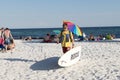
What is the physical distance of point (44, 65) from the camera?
13.5 m

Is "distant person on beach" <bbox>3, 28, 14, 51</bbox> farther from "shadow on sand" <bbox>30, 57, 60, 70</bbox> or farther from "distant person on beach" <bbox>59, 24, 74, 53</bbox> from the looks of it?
"distant person on beach" <bbox>59, 24, 74, 53</bbox>

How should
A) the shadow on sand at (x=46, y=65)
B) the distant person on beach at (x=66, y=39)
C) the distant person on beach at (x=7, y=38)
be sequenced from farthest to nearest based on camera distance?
the distant person on beach at (x=7, y=38) < the distant person on beach at (x=66, y=39) < the shadow on sand at (x=46, y=65)

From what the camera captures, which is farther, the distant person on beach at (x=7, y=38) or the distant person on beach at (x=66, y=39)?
the distant person on beach at (x=7, y=38)

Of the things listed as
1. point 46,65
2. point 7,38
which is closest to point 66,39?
point 46,65

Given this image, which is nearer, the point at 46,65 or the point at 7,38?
the point at 46,65

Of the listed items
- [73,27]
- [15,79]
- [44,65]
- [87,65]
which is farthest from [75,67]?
[73,27]

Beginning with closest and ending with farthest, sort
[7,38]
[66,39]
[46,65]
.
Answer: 1. [66,39]
2. [46,65]
3. [7,38]

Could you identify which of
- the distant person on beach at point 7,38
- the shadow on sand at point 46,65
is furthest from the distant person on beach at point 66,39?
the distant person on beach at point 7,38

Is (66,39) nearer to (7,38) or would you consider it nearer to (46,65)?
(46,65)

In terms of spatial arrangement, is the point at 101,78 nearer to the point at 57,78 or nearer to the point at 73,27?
the point at 57,78

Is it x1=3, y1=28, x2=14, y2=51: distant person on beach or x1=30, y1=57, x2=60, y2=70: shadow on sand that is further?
x1=3, y1=28, x2=14, y2=51: distant person on beach

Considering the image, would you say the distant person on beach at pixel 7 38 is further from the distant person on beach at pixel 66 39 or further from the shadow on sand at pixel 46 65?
the distant person on beach at pixel 66 39

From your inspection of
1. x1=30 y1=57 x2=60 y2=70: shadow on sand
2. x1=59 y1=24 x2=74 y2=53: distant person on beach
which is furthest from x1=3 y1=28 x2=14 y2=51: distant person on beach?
x1=59 y1=24 x2=74 y2=53: distant person on beach

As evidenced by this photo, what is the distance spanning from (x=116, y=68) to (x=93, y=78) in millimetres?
1244
